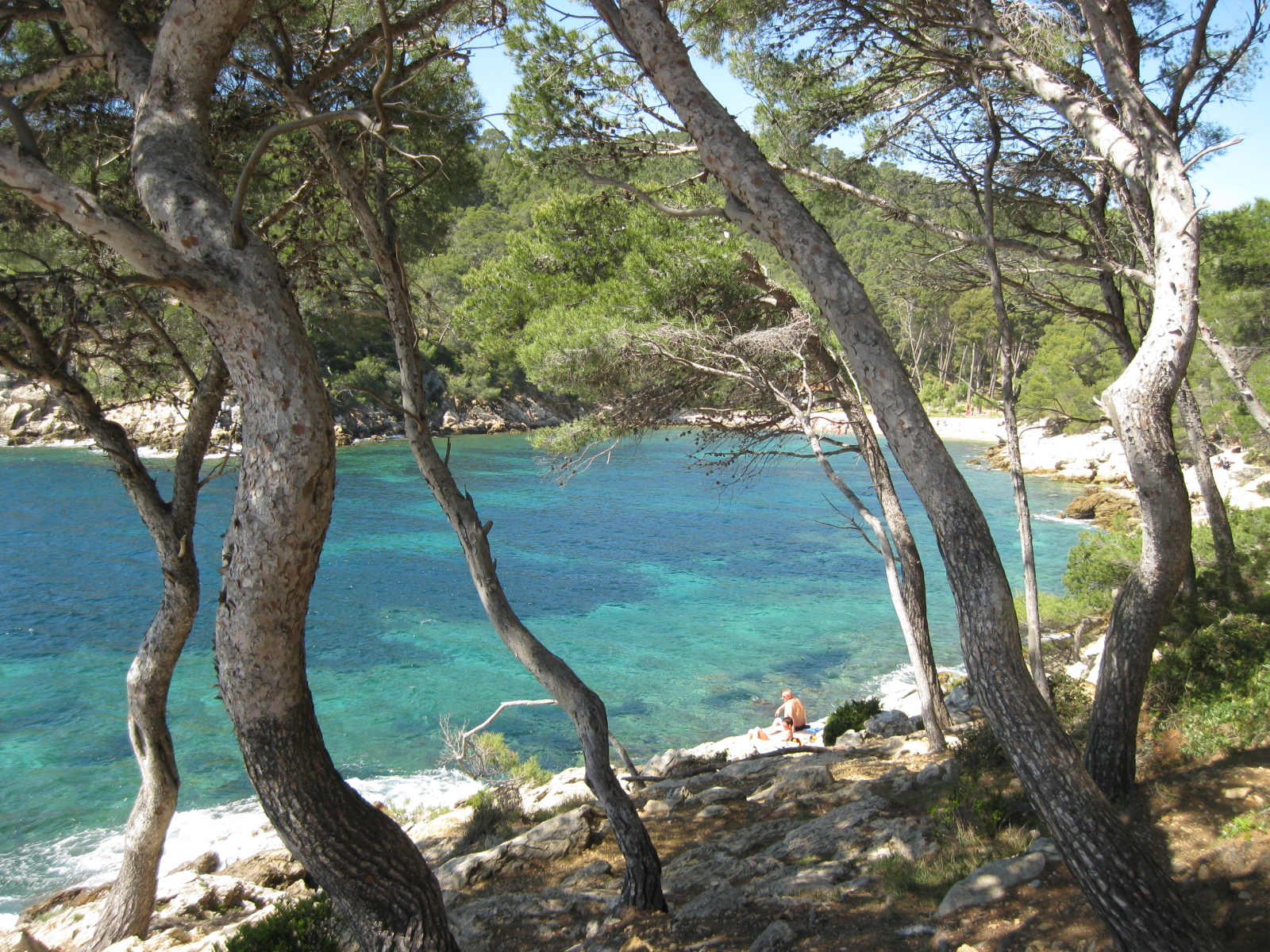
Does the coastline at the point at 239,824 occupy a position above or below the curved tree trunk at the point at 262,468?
below

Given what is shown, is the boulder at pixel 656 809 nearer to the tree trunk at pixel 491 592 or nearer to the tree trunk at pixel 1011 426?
the tree trunk at pixel 491 592

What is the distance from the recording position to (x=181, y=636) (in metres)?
4.79

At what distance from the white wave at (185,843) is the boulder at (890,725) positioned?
15.0 feet

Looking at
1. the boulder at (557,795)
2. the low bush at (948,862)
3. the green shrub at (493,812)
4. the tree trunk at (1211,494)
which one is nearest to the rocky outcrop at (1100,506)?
the tree trunk at (1211,494)

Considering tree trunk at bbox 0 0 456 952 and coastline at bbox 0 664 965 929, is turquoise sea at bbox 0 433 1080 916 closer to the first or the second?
coastline at bbox 0 664 965 929

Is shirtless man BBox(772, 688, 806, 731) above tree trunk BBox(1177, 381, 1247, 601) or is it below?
below

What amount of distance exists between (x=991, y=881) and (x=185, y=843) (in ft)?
27.8

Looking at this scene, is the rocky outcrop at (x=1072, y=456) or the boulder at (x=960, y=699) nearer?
the boulder at (x=960, y=699)

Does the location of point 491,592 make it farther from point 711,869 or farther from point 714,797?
point 714,797

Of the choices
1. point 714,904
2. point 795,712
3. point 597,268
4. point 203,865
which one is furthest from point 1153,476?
point 203,865

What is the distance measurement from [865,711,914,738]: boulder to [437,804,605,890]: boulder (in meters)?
4.37

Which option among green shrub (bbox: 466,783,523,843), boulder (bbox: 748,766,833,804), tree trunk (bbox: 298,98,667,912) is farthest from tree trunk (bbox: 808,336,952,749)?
green shrub (bbox: 466,783,523,843)

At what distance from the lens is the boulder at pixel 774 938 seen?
361 cm

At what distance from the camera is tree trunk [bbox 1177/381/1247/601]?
668cm
